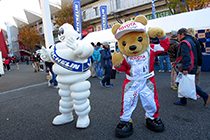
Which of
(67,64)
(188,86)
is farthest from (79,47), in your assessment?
(188,86)

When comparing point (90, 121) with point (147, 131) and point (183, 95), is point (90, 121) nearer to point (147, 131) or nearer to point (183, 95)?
point (147, 131)

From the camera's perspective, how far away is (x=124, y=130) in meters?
2.22

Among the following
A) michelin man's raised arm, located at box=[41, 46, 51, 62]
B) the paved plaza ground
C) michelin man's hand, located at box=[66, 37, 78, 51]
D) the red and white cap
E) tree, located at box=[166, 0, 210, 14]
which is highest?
tree, located at box=[166, 0, 210, 14]

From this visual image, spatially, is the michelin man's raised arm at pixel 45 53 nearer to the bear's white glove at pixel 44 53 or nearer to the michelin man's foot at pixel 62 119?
the bear's white glove at pixel 44 53

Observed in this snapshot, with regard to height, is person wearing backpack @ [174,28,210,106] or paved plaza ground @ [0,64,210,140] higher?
person wearing backpack @ [174,28,210,106]

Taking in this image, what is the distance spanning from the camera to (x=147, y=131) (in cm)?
236

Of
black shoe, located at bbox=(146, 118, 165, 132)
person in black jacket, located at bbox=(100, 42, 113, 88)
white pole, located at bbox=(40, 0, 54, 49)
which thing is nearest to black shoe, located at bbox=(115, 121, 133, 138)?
black shoe, located at bbox=(146, 118, 165, 132)

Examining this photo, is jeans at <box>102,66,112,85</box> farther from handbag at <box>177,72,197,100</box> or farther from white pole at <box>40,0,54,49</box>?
handbag at <box>177,72,197,100</box>

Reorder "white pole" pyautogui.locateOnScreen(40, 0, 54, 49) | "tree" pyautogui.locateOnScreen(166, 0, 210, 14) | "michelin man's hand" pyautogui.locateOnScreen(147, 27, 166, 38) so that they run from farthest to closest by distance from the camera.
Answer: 1. "tree" pyautogui.locateOnScreen(166, 0, 210, 14)
2. "white pole" pyautogui.locateOnScreen(40, 0, 54, 49)
3. "michelin man's hand" pyautogui.locateOnScreen(147, 27, 166, 38)

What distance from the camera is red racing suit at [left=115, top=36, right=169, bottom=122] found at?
2184mm

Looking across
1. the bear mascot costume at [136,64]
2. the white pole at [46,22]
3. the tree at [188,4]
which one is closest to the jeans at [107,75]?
the white pole at [46,22]

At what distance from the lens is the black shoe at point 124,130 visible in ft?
7.23

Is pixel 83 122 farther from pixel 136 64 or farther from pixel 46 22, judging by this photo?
pixel 46 22

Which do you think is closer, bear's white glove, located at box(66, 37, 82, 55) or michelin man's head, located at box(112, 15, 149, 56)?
michelin man's head, located at box(112, 15, 149, 56)
